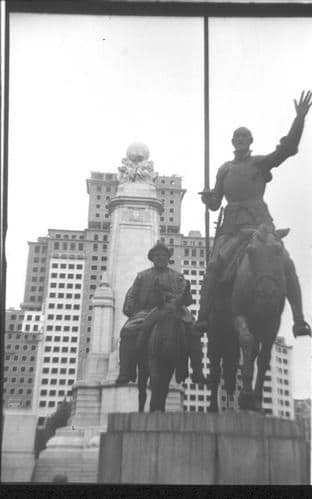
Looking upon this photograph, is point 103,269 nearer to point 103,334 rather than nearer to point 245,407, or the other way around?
point 103,334

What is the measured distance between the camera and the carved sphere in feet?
75.2

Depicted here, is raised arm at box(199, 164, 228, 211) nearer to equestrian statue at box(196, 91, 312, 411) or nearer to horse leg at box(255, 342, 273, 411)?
equestrian statue at box(196, 91, 312, 411)

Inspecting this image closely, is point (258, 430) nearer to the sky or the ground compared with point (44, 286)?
nearer to the ground

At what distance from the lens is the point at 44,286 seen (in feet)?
58.3

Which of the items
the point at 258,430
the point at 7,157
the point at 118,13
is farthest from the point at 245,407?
the point at 118,13

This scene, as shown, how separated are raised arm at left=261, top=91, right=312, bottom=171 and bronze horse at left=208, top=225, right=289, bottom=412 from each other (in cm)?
115

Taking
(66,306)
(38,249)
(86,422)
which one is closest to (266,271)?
(38,249)

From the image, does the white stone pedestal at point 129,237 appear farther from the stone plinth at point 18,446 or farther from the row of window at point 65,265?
the stone plinth at point 18,446

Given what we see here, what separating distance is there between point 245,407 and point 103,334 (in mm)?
18203

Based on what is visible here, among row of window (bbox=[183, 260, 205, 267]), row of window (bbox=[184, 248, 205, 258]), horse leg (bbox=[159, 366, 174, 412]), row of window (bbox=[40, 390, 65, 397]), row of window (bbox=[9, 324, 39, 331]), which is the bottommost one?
row of window (bbox=[40, 390, 65, 397])

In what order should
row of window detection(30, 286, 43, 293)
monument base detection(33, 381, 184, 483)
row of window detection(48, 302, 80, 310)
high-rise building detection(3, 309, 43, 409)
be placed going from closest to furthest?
1. monument base detection(33, 381, 184, 483)
2. high-rise building detection(3, 309, 43, 409)
3. row of window detection(30, 286, 43, 293)
4. row of window detection(48, 302, 80, 310)

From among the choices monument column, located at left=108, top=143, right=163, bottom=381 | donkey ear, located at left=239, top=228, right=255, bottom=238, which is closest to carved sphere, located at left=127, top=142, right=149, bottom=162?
monument column, located at left=108, top=143, right=163, bottom=381

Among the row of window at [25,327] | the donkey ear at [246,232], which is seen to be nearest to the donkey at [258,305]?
the donkey ear at [246,232]

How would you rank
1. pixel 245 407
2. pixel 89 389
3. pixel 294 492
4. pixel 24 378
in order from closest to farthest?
pixel 294 492
pixel 245 407
pixel 24 378
pixel 89 389
